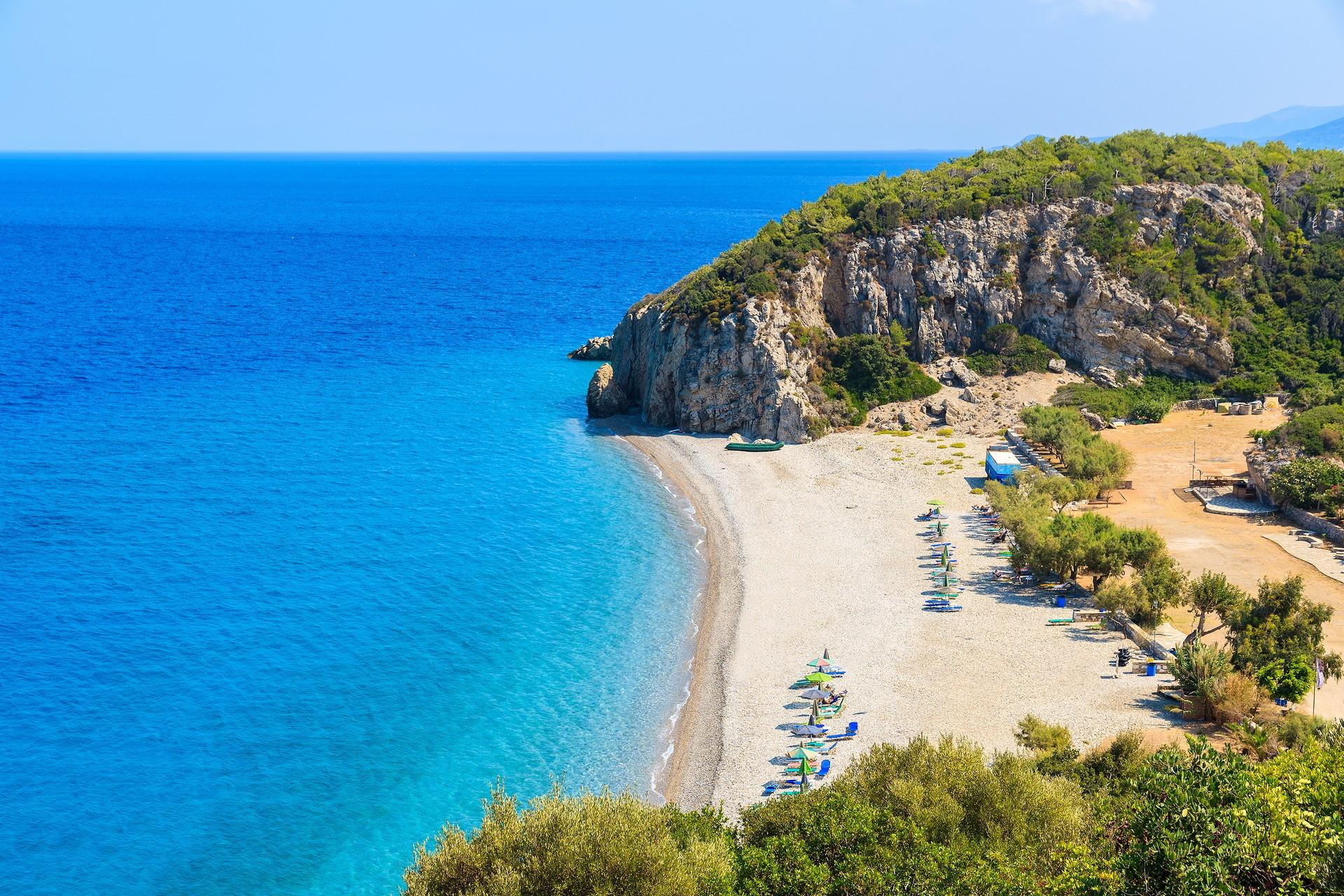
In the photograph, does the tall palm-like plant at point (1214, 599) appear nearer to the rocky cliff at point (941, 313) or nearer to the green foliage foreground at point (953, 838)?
the green foliage foreground at point (953, 838)

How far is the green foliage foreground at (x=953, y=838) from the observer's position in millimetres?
16422

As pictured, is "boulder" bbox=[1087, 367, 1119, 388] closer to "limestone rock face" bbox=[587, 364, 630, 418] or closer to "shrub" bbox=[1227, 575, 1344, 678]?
"limestone rock face" bbox=[587, 364, 630, 418]

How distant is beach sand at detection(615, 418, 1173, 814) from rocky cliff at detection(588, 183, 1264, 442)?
10943 millimetres

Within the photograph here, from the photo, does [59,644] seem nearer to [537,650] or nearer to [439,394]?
[537,650]

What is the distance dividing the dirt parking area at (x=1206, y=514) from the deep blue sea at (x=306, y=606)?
21.6 m

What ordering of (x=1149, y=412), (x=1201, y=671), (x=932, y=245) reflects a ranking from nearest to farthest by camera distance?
1. (x=1201, y=671)
2. (x=1149, y=412)
3. (x=932, y=245)

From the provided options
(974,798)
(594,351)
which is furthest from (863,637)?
(594,351)

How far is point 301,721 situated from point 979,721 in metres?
22.4

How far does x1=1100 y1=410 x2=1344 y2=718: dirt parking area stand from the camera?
1570 inches

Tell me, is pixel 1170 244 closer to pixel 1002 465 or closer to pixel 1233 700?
pixel 1002 465

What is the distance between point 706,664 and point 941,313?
141 ft

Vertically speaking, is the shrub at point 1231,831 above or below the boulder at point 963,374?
below

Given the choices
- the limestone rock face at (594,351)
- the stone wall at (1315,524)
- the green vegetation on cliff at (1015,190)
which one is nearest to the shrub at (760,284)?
the green vegetation on cliff at (1015,190)

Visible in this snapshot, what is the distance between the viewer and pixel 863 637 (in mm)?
39125
